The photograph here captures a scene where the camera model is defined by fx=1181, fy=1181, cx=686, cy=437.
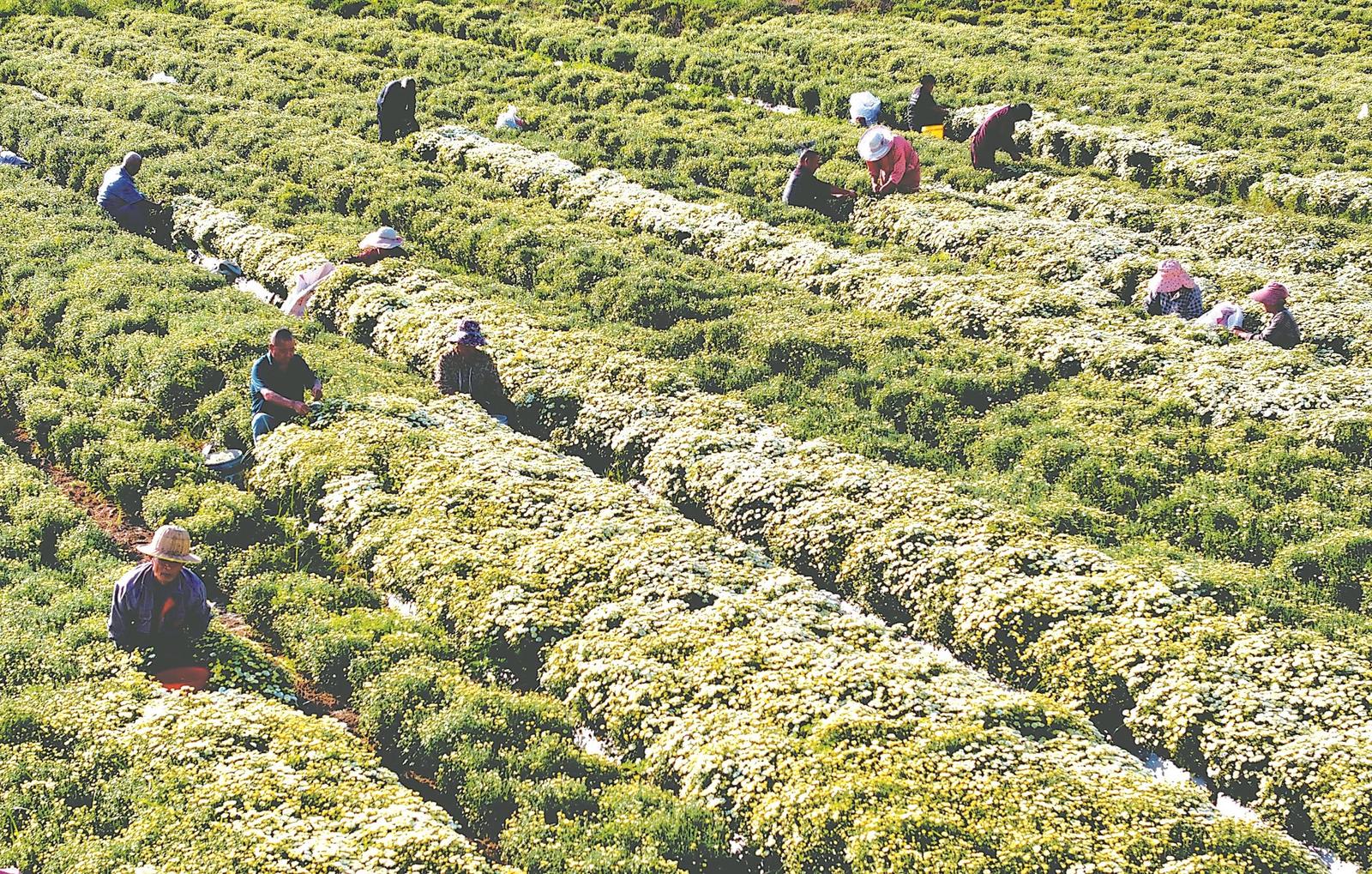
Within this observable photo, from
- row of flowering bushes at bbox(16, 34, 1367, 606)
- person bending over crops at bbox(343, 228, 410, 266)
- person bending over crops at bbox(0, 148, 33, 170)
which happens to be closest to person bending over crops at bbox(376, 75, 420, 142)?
row of flowering bushes at bbox(16, 34, 1367, 606)

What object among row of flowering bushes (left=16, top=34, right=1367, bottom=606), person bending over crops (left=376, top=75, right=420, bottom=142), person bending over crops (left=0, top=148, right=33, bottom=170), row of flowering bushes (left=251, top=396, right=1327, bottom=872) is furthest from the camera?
person bending over crops (left=376, top=75, right=420, bottom=142)

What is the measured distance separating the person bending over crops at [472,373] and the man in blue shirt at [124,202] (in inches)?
455

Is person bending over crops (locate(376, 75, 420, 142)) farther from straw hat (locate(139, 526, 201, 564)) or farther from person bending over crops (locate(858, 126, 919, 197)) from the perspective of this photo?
straw hat (locate(139, 526, 201, 564))

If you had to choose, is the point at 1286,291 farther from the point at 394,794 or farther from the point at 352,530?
the point at 394,794

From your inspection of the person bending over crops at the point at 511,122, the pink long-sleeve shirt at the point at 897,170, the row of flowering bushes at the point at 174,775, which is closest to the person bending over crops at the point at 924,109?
the pink long-sleeve shirt at the point at 897,170

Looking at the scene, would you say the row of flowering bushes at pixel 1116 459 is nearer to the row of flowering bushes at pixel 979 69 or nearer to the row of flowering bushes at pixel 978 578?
the row of flowering bushes at pixel 978 578

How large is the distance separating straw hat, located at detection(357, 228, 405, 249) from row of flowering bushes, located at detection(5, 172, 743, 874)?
3.09 metres

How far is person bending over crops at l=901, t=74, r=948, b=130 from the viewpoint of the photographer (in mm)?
34375

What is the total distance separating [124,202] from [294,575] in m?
16.3

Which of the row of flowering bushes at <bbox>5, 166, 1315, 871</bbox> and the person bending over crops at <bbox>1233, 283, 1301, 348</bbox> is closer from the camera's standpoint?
the row of flowering bushes at <bbox>5, 166, 1315, 871</bbox>

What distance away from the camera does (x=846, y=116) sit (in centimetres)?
3666

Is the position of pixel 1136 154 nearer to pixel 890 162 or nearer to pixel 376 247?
pixel 890 162

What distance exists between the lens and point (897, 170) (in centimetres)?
2880

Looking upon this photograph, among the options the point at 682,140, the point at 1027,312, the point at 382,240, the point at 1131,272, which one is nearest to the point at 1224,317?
the point at 1131,272
